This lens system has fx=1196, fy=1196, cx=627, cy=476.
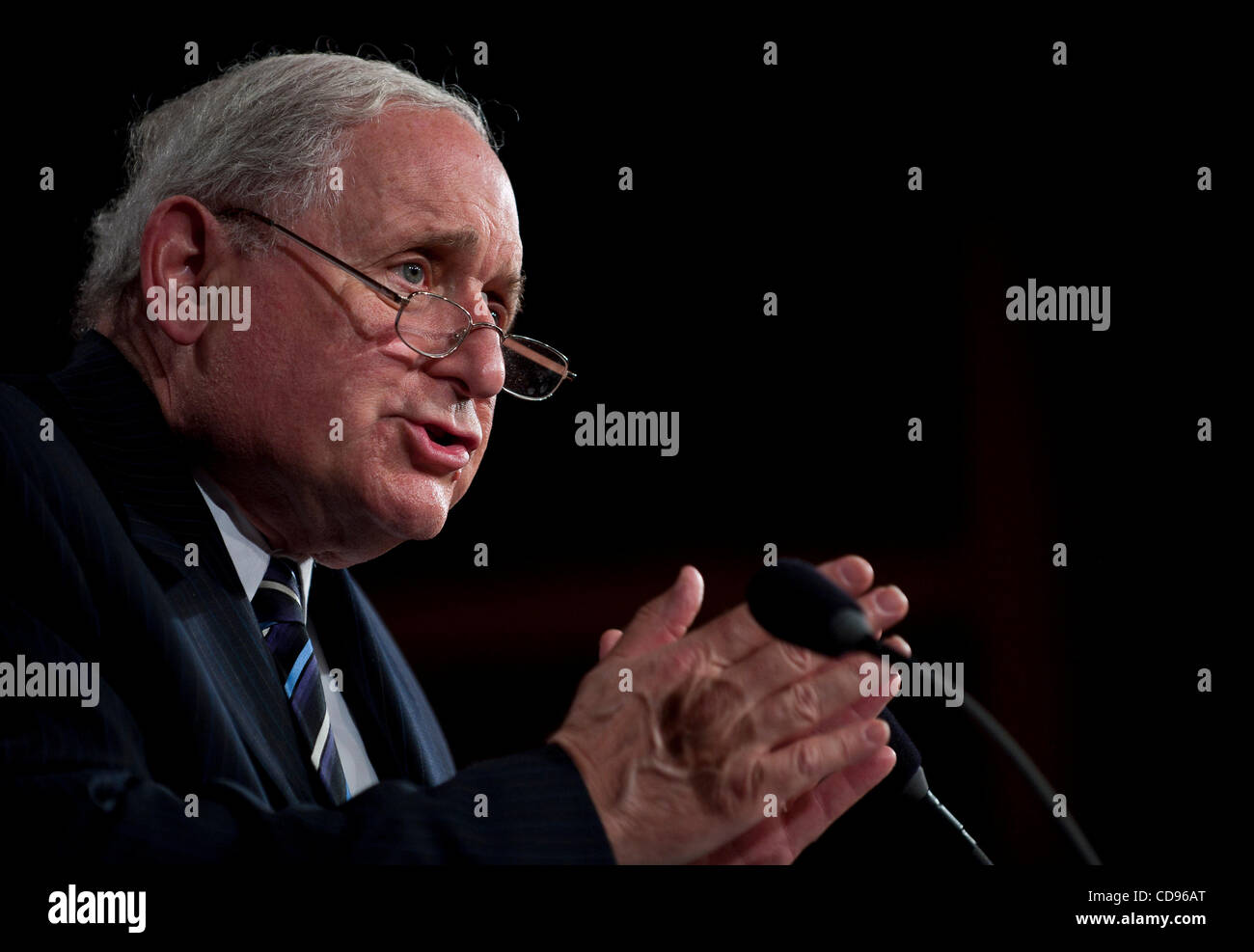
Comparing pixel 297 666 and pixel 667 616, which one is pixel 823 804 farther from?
pixel 297 666

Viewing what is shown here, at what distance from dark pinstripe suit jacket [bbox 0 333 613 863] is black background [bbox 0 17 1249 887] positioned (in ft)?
4.12

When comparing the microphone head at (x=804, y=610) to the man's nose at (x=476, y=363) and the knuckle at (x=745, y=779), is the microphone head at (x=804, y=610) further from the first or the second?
the man's nose at (x=476, y=363)

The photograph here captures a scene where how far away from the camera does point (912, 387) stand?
2768 millimetres

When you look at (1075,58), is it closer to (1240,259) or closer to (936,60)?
(936,60)

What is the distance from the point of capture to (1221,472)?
2.69m

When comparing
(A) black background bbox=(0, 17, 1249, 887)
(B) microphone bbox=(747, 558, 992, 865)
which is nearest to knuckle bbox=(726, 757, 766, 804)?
(B) microphone bbox=(747, 558, 992, 865)

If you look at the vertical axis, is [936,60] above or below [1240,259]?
above

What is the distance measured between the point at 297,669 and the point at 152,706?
0.28 metres

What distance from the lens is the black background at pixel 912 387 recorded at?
8.46ft

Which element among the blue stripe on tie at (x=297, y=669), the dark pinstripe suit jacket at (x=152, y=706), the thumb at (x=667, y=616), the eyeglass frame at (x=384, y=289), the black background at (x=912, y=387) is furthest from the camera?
the black background at (x=912, y=387)

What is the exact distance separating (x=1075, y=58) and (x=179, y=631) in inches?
91.9

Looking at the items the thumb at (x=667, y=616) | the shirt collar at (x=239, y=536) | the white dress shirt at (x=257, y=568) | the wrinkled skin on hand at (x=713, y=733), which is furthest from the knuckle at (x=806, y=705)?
the shirt collar at (x=239, y=536)

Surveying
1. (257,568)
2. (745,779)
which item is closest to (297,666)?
(257,568)
